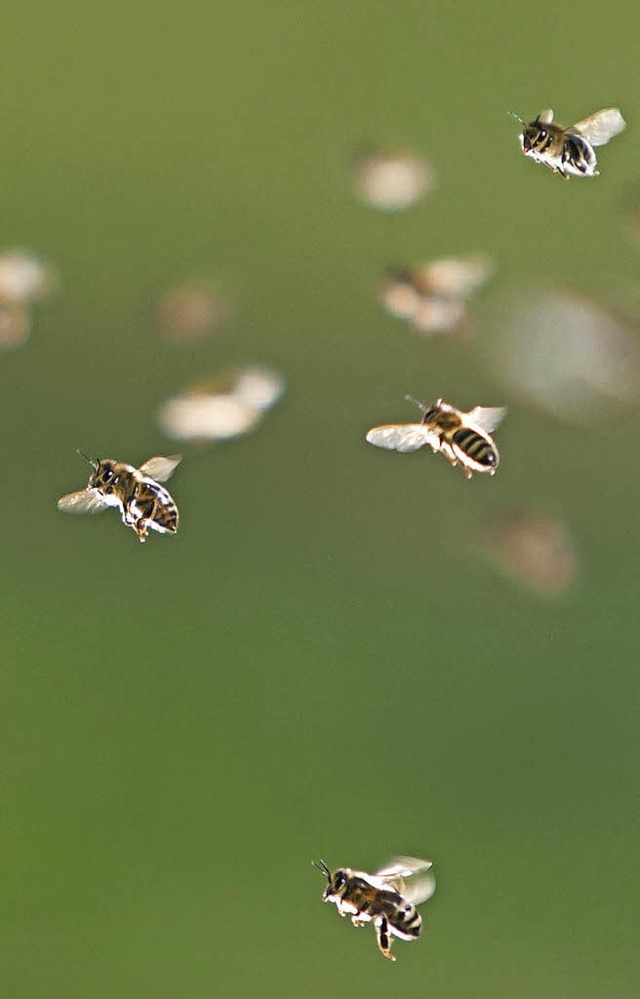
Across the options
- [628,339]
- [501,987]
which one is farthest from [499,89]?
[501,987]

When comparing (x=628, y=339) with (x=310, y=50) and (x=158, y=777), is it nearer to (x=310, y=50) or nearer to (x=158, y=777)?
(x=310, y=50)

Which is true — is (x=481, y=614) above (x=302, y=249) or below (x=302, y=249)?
below

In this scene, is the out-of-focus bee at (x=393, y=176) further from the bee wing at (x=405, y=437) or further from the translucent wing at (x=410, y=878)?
the translucent wing at (x=410, y=878)

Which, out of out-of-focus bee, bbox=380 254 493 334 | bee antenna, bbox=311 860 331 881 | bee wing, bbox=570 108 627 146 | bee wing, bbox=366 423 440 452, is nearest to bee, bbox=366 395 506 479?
bee wing, bbox=366 423 440 452

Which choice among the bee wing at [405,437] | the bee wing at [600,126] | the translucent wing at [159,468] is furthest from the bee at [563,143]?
the translucent wing at [159,468]

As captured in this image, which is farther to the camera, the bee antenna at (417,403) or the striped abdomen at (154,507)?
the bee antenna at (417,403)

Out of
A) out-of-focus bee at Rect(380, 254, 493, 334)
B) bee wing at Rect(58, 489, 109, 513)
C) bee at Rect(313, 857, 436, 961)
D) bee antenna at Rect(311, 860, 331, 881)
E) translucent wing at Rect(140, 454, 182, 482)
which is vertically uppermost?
out-of-focus bee at Rect(380, 254, 493, 334)

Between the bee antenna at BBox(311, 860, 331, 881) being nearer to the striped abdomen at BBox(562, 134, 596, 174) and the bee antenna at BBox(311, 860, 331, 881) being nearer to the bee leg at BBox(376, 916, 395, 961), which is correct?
the bee leg at BBox(376, 916, 395, 961)
